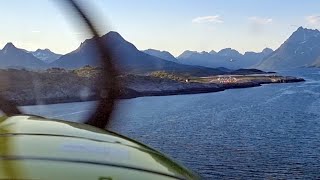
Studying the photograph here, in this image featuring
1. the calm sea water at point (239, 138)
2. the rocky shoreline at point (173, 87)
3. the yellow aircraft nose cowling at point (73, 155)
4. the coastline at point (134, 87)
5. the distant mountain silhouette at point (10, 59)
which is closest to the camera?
the yellow aircraft nose cowling at point (73, 155)

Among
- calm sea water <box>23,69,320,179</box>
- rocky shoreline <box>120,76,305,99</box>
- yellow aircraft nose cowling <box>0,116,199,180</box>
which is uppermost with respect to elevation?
yellow aircraft nose cowling <box>0,116,199,180</box>

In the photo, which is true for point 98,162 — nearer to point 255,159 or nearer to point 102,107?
point 102,107

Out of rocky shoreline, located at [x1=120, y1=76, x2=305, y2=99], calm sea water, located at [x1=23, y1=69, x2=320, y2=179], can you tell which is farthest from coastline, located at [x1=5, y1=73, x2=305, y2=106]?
calm sea water, located at [x1=23, y1=69, x2=320, y2=179]

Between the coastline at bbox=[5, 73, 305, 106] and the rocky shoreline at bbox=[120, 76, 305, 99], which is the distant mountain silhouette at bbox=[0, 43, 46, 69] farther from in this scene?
the rocky shoreline at bbox=[120, 76, 305, 99]

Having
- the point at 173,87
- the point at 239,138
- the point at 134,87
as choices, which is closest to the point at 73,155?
the point at 239,138

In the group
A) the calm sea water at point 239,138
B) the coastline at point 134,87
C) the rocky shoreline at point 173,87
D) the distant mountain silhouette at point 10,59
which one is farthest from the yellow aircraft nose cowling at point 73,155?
the rocky shoreline at point 173,87

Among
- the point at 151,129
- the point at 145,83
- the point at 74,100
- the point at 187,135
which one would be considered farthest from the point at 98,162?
the point at 145,83

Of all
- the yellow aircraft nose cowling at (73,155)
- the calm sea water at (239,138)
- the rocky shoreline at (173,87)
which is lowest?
the calm sea water at (239,138)

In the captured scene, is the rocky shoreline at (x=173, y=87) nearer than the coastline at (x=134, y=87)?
No

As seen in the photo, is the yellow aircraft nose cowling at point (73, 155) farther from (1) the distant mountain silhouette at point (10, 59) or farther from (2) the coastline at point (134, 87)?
(2) the coastline at point (134, 87)

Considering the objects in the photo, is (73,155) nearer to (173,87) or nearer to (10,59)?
(10,59)

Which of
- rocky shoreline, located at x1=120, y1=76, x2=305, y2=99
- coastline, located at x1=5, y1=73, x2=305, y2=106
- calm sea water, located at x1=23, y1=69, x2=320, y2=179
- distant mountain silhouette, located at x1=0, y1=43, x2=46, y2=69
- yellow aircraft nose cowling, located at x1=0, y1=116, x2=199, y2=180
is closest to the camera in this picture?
yellow aircraft nose cowling, located at x1=0, y1=116, x2=199, y2=180

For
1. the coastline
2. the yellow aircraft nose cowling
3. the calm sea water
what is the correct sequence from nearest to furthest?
the yellow aircraft nose cowling < the calm sea water < the coastline
